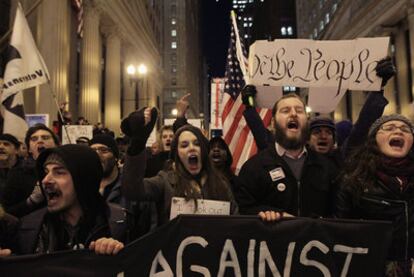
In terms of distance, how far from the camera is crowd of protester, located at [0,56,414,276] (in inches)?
116

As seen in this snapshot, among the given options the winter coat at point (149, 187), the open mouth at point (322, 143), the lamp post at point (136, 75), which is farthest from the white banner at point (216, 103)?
the lamp post at point (136, 75)

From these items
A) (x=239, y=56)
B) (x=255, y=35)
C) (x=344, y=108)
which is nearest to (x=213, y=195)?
(x=239, y=56)

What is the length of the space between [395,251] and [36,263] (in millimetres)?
2607

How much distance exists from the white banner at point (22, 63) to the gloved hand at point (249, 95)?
363 centimetres

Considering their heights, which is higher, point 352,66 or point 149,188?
point 352,66

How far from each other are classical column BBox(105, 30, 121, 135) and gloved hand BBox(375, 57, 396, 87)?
101 ft

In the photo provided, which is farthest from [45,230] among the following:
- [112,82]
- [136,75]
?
[112,82]

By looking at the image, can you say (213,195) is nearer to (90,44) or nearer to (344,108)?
(90,44)

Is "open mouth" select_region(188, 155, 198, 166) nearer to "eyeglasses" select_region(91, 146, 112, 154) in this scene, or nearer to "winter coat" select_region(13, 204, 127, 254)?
"winter coat" select_region(13, 204, 127, 254)

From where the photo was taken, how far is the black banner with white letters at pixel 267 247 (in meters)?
2.96

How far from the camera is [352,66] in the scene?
5.02 metres

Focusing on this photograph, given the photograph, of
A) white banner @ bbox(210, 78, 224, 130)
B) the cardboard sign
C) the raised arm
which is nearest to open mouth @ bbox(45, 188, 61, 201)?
the cardboard sign

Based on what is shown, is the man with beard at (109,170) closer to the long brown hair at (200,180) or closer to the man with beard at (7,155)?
the long brown hair at (200,180)

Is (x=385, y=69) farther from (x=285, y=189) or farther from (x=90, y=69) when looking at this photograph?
(x=90, y=69)
